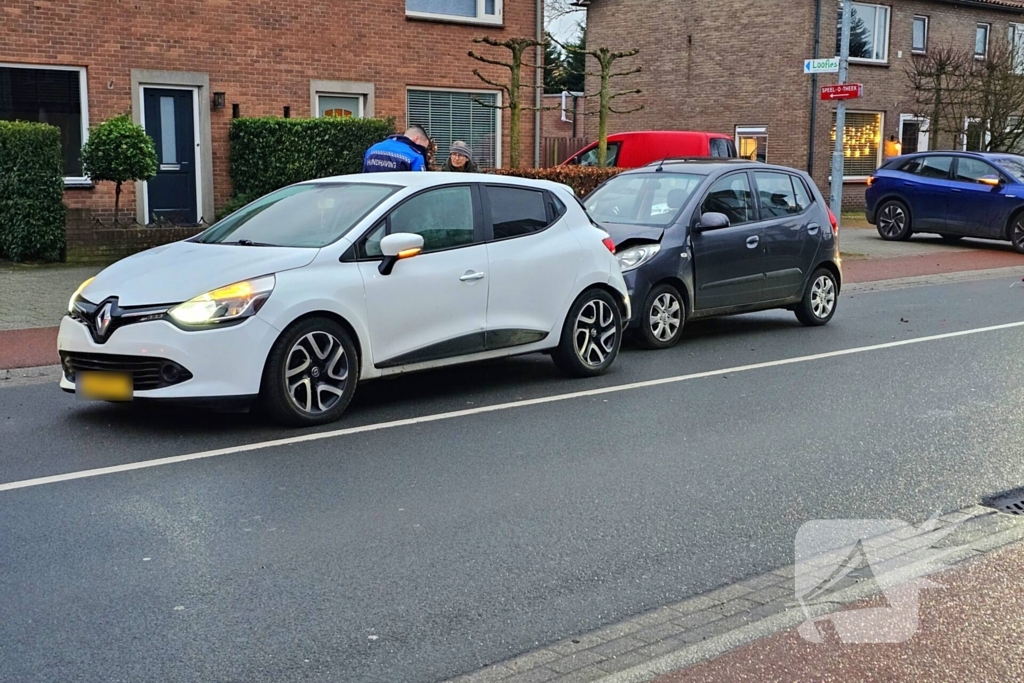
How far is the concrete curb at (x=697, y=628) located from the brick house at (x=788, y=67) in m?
27.5

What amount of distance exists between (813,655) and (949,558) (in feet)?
4.49

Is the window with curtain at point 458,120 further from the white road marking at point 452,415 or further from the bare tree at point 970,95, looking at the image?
the bare tree at point 970,95

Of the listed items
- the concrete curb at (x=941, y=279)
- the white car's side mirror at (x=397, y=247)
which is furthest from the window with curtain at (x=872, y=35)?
the white car's side mirror at (x=397, y=247)

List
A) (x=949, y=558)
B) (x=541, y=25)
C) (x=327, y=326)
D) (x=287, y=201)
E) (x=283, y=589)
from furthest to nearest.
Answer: (x=541, y=25) < (x=287, y=201) < (x=327, y=326) < (x=949, y=558) < (x=283, y=589)

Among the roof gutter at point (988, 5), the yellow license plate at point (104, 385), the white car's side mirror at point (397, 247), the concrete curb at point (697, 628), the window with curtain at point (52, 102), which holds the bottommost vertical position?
the concrete curb at point (697, 628)

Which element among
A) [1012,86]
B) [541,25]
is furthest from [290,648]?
[1012,86]

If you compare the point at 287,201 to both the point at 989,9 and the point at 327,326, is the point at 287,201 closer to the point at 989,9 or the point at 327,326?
the point at 327,326

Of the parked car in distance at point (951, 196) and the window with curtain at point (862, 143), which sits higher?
the window with curtain at point (862, 143)

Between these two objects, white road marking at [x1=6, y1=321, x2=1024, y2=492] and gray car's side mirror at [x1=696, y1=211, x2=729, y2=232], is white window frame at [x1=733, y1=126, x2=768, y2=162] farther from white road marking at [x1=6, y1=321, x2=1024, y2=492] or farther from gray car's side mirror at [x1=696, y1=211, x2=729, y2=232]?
gray car's side mirror at [x1=696, y1=211, x2=729, y2=232]

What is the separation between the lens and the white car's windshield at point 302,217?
8.16 m

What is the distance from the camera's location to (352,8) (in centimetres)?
1998

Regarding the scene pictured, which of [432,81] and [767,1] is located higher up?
[767,1]

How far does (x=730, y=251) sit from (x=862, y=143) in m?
23.4

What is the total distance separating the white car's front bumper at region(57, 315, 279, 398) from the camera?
721cm
